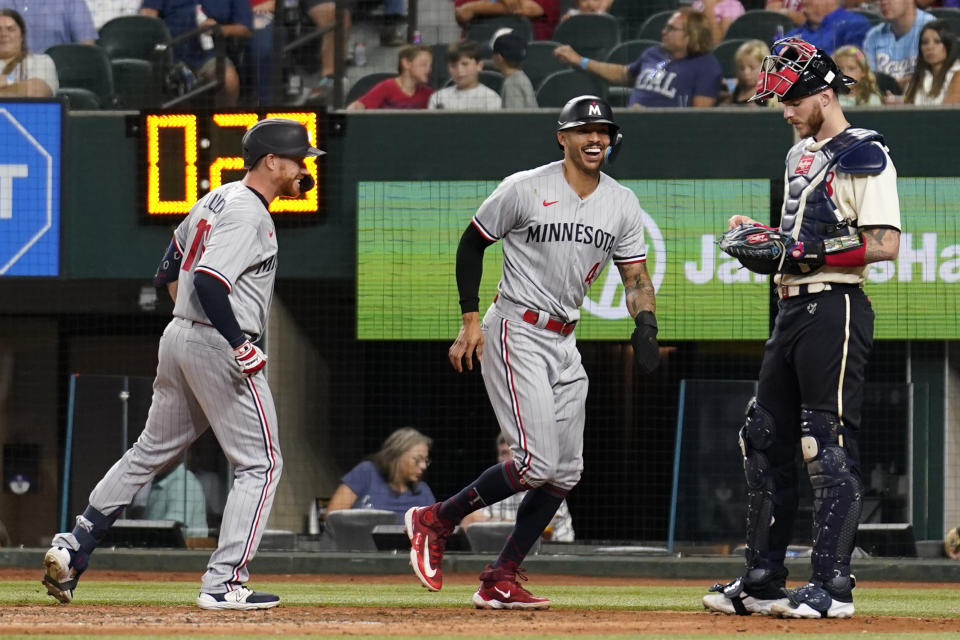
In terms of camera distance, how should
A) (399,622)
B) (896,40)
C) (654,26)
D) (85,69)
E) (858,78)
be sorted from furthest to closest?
1. (85,69)
2. (654,26)
3. (896,40)
4. (858,78)
5. (399,622)

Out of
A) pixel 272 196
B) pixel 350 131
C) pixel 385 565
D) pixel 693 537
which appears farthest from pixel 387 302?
pixel 272 196

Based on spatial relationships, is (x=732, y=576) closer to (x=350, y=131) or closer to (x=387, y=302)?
(x=387, y=302)

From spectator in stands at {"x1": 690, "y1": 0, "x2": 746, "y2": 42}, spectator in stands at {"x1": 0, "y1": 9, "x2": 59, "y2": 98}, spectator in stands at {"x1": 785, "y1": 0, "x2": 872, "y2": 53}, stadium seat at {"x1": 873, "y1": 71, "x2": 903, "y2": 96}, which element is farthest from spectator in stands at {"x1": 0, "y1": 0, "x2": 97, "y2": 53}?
stadium seat at {"x1": 873, "y1": 71, "x2": 903, "y2": 96}

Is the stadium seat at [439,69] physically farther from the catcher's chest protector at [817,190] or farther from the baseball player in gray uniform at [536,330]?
the catcher's chest protector at [817,190]

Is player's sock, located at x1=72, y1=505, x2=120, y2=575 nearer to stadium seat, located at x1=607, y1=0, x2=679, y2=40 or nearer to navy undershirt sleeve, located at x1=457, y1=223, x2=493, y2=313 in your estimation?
navy undershirt sleeve, located at x1=457, y1=223, x2=493, y2=313

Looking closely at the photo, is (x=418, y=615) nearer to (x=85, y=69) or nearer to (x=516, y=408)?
(x=516, y=408)

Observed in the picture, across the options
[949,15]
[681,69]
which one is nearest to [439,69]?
[681,69]
